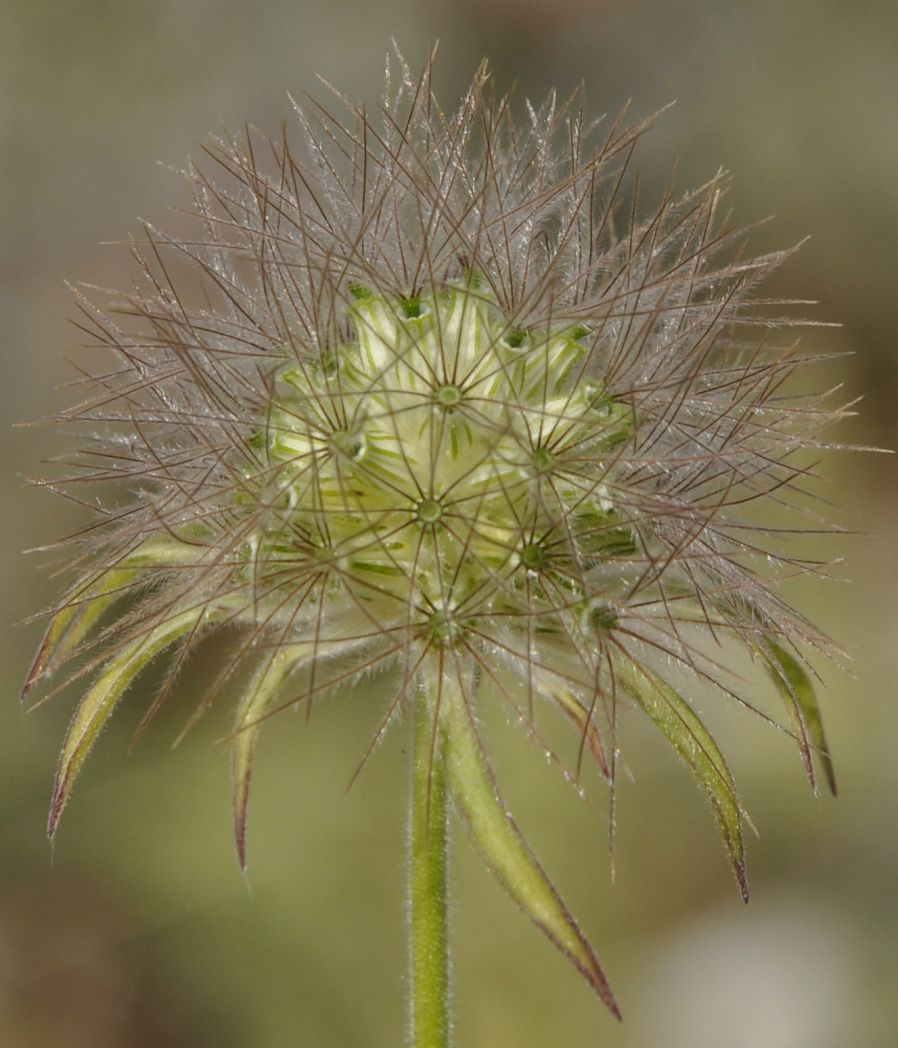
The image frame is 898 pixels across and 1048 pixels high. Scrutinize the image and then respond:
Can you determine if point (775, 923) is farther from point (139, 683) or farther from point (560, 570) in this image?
point (560, 570)

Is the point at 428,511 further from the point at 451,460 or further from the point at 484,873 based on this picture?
the point at 484,873

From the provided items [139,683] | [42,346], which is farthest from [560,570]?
[42,346]

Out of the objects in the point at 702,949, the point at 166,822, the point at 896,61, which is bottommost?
the point at 702,949

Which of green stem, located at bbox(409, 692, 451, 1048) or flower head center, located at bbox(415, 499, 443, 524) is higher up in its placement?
flower head center, located at bbox(415, 499, 443, 524)

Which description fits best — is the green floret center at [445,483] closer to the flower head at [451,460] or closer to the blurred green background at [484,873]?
the flower head at [451,460]

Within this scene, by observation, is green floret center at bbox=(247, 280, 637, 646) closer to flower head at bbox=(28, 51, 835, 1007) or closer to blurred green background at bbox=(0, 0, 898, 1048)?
flower head at bbox=(28, 51, 835, 1007)

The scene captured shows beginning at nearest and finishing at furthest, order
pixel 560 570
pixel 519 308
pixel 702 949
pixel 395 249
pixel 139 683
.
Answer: pixel 560 570 → pixel 519 308 → pixel 395 249 → pixel 702 949 → pixel 139 683

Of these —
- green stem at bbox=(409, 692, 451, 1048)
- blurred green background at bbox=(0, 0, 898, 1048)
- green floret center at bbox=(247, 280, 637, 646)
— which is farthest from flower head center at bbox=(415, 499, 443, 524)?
blurred green background at bbox=(0, 0, 898, 1048)
